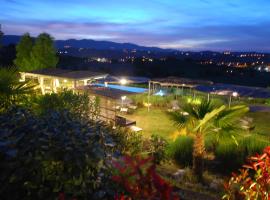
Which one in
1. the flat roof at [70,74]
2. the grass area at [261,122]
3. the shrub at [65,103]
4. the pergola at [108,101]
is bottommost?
the grass area at [261,122]

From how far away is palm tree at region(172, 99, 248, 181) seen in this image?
745 cm

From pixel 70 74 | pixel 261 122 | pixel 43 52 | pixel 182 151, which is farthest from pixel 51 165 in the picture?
pixel 43 52

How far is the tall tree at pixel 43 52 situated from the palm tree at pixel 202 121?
2017 cm

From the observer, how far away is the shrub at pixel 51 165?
302 cm

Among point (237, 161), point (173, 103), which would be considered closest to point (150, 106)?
point (173, 103)

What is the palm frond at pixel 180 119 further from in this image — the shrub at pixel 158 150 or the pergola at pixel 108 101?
the pergola at pixel 108 101

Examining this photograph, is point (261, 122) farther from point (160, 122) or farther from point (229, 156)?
point (229, 156)

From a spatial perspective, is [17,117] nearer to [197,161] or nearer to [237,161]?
[197,161]

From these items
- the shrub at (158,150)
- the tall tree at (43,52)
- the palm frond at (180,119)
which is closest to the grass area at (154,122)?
the shrub at (158,150)

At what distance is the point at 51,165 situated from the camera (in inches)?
119

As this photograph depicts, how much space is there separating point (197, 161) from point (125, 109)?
919 cm

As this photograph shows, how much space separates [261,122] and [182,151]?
27.7 feet

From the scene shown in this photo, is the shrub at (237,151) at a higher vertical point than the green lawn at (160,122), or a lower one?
higher

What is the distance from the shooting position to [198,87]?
21.4m
